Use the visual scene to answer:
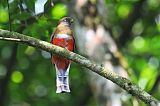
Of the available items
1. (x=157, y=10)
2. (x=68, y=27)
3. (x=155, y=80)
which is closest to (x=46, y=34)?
(x=68, y=27)

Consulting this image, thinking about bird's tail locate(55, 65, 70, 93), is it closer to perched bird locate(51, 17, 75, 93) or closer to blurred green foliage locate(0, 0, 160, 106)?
perched bird locate(51, 17, 75, 93)

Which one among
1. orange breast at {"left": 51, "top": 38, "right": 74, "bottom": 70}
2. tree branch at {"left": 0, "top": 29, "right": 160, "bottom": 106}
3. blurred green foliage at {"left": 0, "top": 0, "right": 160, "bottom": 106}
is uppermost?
blurred green foliage at {"left": 0, "top": 0, "right": 160, "bottom": 106}

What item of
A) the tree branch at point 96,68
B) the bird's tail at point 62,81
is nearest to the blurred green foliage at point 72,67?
the bird's tail at point 62,81

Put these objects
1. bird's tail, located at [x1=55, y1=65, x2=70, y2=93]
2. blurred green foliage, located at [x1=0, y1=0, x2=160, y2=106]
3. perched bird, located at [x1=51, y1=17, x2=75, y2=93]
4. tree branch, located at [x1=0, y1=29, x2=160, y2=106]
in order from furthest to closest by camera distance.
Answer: blurred green foliage, located at [x1=0, y1=0, x2=160, y2=106] → perched bird, located at [x1=51, y1=17, x2=75, y2=93] → bird's tail, located at [x1=55, y1=65, x2=70, y2=93] → tree branch, located at [x1=0, y1=29, x2=160, y2=106]

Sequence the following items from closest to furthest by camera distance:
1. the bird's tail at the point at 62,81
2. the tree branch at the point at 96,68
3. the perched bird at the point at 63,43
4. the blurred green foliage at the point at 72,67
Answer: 1. the tree branch at the point at 96,68
2. the bird's tail at the point at 62,81
3. the perched bird at the point at 63,43
4. the blurred green foliage at the point at 72,67

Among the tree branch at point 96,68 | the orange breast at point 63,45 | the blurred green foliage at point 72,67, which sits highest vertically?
the blurred green foliage at point 72,67

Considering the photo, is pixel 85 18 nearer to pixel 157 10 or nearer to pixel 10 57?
pixel 10 57

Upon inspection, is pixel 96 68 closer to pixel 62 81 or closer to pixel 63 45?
pixel 62 81

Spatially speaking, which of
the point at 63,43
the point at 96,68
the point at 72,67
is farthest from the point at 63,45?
the point at 72,67

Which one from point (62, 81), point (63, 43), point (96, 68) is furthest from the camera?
point (63, 43)

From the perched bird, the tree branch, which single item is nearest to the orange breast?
the perched bird

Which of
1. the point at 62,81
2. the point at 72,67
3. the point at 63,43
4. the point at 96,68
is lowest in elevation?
the point at 96,68

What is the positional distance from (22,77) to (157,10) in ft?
7.54

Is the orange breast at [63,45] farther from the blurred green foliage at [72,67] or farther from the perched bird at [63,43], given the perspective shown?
the blurred green foliage at [72,67]
